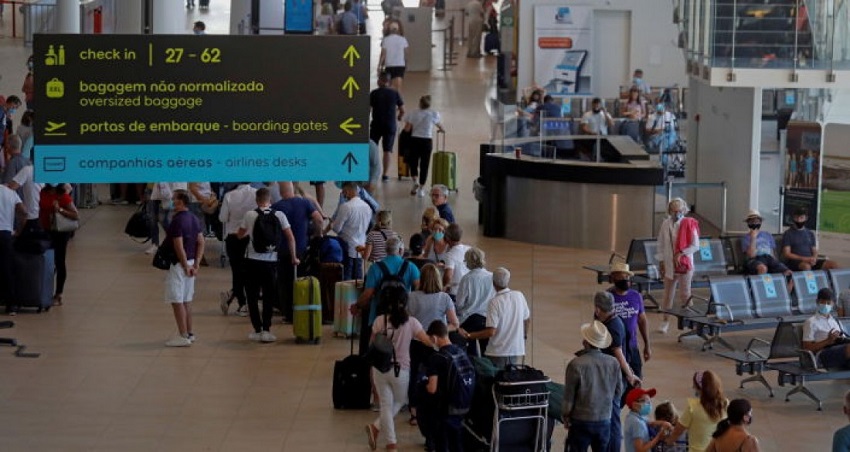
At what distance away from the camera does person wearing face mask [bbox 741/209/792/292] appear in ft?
62.5

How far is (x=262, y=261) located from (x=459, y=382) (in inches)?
188

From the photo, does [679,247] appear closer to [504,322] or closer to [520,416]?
[504,322]

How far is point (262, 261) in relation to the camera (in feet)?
55.4

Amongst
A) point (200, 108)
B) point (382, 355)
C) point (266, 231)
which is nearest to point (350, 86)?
point (200, 108)

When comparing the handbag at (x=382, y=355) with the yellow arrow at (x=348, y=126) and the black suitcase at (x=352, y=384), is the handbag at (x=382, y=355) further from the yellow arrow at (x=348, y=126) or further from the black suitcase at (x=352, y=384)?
the yellow arrow at (x=348, y=126)

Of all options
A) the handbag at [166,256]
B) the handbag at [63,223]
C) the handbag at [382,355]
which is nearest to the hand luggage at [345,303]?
the handbag at [166,256]

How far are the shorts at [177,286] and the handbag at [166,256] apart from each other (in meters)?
0.07

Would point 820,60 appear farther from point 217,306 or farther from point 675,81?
point 675,81

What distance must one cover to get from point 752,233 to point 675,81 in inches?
706

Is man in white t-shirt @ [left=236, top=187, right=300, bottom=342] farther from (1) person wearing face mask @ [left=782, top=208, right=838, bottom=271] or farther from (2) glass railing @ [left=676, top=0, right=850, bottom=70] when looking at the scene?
(2) glass railing @ [left=676, top=0, right=850, bottom=70]

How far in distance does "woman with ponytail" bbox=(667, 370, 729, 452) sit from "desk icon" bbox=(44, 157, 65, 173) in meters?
5.15

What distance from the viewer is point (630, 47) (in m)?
36.9

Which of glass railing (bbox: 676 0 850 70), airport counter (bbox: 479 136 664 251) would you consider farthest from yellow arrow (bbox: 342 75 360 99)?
glass railing (bbox: 676 0 850 70)

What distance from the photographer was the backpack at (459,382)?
1253cm
